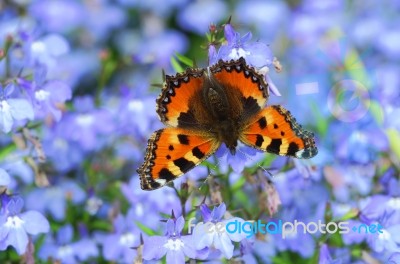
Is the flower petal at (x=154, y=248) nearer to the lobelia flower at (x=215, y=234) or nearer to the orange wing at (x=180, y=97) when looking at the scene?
the lobelia flower at (x=215, y=234)

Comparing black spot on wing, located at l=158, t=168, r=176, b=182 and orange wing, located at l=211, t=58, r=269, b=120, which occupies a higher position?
orange wing, located at l=211, t=58, r=269, b=120

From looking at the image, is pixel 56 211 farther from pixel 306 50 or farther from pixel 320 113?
pixel 306 50

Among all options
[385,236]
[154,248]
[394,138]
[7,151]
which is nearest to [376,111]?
[394,138]

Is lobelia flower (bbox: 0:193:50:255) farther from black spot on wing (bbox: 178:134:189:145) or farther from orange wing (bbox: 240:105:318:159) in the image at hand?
orange wing (bbox: 240:105:318:159)

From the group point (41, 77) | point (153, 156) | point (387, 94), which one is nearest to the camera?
point (153, 156)

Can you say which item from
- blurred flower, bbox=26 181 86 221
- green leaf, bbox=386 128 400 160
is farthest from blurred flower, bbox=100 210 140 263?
green leaf, bbox=386 128 400 160

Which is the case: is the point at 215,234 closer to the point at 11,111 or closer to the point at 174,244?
the point at 174,244

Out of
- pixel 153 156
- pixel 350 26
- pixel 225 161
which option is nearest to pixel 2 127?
pixel 153 156
